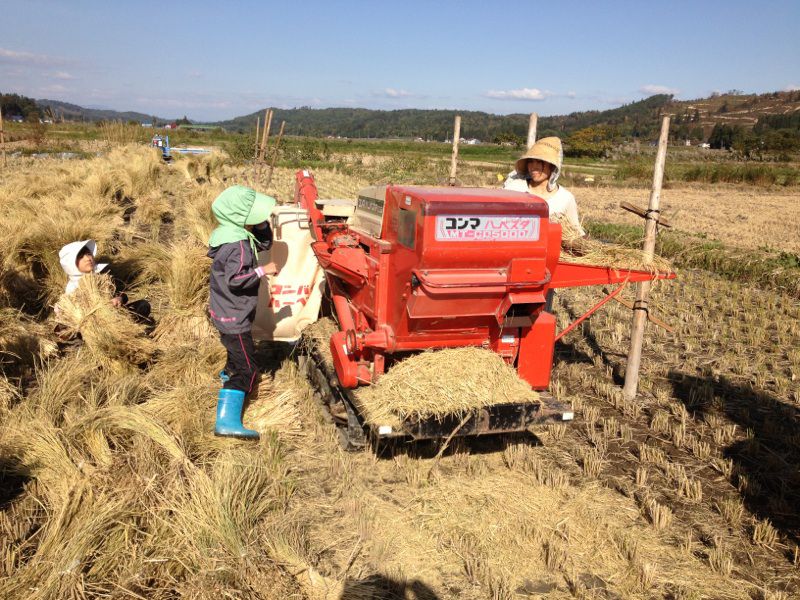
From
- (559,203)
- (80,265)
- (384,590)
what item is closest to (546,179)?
(559,203)

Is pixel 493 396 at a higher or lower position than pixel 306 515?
higher

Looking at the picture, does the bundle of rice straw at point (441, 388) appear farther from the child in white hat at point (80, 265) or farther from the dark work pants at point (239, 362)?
the child in white hat at point (80, 265)

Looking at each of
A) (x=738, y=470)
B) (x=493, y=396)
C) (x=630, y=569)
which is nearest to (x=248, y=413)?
(x=493, y=396)

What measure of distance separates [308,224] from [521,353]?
2.72 m

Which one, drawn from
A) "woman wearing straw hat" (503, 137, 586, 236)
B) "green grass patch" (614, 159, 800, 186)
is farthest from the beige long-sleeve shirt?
"green grass patch" (614, 159, 800, 186)

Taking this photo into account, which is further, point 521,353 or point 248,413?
point 248,413

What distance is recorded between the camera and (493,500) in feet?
12.8

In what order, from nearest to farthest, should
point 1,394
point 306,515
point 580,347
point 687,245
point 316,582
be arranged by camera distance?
point 316,582 < point 306,515 < point 1,394 < point 580,347 < point 687,245

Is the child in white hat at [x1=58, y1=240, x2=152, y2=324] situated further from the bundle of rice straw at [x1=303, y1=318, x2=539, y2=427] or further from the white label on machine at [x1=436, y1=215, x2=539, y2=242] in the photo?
the white label on machine at [x1=436, y1=215, x2=539, y2=242]

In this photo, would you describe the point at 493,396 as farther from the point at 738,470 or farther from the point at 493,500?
the point at 738,470

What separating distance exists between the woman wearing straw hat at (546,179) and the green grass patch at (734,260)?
15.5ft

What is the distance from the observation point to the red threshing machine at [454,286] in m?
3.73

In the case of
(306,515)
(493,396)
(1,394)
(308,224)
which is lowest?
(306,515)

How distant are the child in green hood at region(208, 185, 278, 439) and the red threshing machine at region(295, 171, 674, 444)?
657mm
